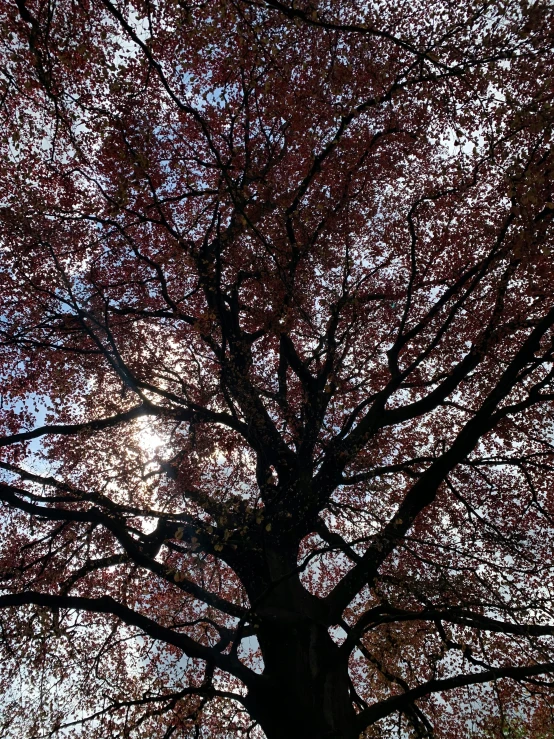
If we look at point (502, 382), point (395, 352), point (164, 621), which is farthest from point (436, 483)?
point (164, 621)

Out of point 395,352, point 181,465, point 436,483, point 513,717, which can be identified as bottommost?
point 513,717

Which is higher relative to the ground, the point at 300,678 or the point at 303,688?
the point at 300,678

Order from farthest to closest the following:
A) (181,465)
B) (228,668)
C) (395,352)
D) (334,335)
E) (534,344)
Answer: (181,465) → (334,335) → (395,352) → (534,344) → (228,668)

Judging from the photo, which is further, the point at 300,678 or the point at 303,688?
the point at 300,678

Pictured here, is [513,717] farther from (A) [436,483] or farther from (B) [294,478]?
(B) [294,478]

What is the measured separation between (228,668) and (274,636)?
1.39 m

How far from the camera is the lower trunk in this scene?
619 centimetres

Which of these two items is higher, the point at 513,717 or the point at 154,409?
the point at 154,409

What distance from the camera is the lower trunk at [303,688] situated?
6.19 metres

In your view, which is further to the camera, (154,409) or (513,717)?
(154,409)

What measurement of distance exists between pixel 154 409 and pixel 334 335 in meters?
4.23

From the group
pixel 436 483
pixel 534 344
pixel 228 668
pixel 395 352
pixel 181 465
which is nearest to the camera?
pixel 228 668

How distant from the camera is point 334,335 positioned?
31.0ft

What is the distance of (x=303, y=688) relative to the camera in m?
6.54
